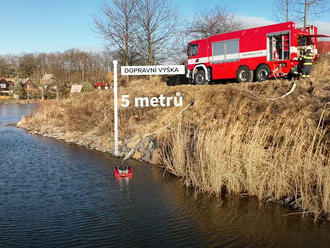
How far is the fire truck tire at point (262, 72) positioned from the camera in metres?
15.6

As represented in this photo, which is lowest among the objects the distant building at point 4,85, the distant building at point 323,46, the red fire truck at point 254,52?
the red fire truck at point 254,52

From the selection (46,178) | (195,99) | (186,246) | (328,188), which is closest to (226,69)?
(195,99)

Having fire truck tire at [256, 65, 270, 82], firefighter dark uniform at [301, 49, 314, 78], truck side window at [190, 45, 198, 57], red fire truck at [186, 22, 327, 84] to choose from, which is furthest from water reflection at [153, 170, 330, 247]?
truck side window at [190, 45, 198, 57]

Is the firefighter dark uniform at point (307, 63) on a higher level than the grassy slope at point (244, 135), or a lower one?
higher

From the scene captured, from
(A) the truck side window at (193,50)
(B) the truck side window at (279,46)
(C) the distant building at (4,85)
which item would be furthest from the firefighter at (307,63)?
(C) the distant building at (4,85)

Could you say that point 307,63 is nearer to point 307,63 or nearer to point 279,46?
point 307,63

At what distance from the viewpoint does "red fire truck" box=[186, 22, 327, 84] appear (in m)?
15.0

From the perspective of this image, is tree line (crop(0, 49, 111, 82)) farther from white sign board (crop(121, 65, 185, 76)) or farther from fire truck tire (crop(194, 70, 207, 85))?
white sign board (crop(121, 65, 185, 76))

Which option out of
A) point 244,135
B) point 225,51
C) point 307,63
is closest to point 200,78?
point 225,51

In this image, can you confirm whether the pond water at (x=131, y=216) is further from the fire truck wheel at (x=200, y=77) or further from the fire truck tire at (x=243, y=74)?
the fire truck wheel at (x=200, y=77)

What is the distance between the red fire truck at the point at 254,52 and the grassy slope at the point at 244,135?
1336 millimetres

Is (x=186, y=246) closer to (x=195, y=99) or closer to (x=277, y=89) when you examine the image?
(x=277, y=89)

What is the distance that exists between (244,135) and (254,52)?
771 cm

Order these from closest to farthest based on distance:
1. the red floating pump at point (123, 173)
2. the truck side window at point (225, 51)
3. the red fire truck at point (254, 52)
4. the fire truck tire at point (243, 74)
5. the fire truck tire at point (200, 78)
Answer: the red floating pump at point (123, 173)
the red fire truck at point (254, 52)
the fire truck tire at point (243, 74)
the truck side window at point (225, 51)
the fire truck tire at point (200, 78)
